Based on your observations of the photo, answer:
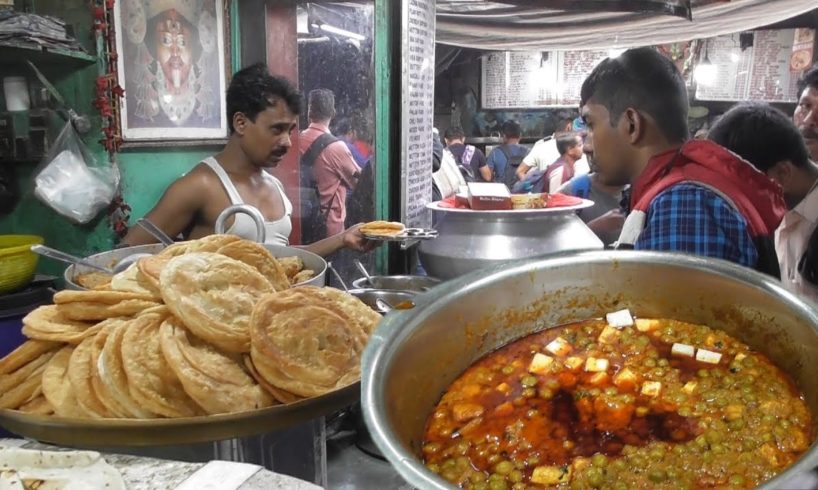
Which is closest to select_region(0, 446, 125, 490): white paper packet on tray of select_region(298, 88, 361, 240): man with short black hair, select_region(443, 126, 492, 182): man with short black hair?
select_region(298, 88, 361, 240): man with short black hair

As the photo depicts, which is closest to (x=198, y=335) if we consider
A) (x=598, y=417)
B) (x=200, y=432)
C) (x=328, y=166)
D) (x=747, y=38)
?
(x=200, y=432)

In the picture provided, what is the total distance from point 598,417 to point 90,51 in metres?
3.09

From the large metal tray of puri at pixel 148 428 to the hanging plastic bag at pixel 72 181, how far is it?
205 centimetres

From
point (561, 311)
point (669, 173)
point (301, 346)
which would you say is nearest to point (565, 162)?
point (669, 173)

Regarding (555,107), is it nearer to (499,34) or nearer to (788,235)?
(499,34)

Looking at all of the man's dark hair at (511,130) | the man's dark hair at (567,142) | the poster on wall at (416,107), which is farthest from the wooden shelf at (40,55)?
the man's dark hair at (511,130)

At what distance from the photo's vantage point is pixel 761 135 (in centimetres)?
316

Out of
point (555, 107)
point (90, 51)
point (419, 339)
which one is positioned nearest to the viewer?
point (419, 339)

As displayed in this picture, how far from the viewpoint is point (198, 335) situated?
4.45ft

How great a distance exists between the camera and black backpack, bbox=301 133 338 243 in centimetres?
444

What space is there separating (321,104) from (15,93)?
1977 mm

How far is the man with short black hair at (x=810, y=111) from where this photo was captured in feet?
11.8

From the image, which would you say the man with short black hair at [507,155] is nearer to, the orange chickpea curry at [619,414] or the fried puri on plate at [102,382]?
the orange chickpea curry at [619,414]

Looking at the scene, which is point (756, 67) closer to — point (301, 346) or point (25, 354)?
point (301, 346)
